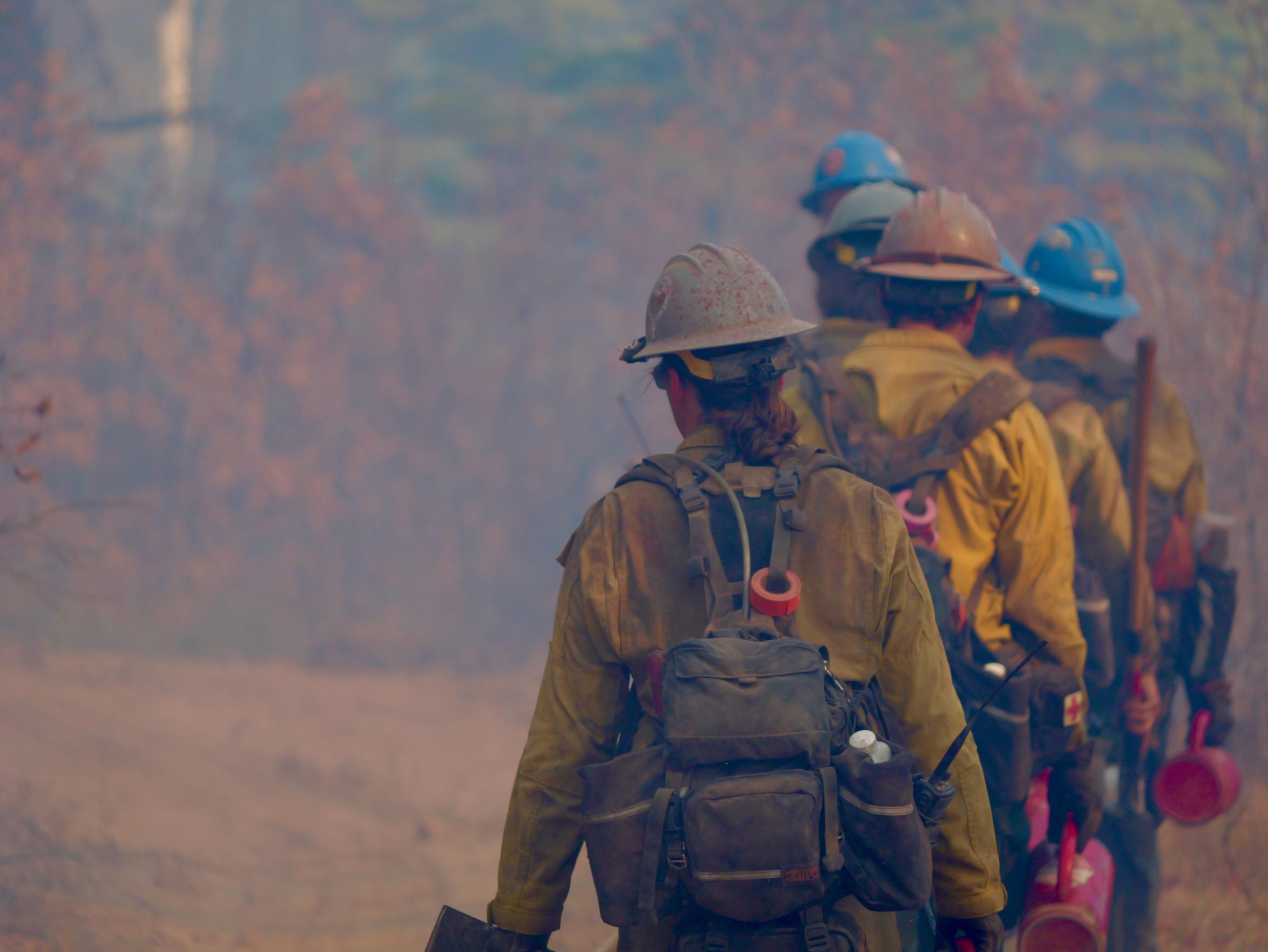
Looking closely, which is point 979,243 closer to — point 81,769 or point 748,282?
point 748,282

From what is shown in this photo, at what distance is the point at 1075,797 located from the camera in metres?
3.41

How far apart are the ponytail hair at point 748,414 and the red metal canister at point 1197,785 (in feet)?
8.32

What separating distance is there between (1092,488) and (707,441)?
207 centimetres

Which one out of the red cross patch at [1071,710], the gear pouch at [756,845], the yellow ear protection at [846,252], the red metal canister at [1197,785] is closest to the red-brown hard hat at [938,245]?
the yellow ear protection at [846,252]

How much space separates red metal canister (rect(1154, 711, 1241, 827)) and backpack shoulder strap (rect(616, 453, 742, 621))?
263cm

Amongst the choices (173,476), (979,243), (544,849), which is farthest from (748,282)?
(173,476)

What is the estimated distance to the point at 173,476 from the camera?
14.1m

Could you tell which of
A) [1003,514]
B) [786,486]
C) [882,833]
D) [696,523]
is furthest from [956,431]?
[882,833]

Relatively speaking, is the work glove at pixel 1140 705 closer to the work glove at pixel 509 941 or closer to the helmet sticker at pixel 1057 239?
the helmet sticker at pixel 1057 239

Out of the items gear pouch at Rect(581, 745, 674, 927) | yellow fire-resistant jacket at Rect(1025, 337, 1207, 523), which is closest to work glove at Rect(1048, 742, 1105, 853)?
yellow fire-resistant jacket at Rect(1025, 337, 1207, 523)

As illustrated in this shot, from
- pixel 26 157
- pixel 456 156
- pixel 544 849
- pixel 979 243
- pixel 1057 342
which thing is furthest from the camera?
pixel 456 156

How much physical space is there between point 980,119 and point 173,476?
10262mm

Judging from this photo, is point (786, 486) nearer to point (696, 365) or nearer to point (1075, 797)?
point (696, 365)

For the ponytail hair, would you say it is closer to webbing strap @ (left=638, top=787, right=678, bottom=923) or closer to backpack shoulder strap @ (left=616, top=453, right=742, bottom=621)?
backpack shoulder strap @ (left=616, top=453, right=742, bottom=621)
